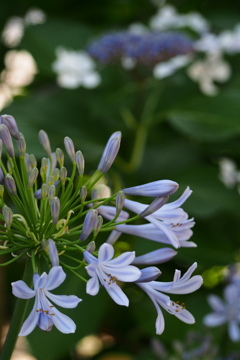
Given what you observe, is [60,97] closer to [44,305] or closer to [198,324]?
[198,324]

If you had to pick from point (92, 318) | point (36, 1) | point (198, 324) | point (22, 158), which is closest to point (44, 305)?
point (22, 158)

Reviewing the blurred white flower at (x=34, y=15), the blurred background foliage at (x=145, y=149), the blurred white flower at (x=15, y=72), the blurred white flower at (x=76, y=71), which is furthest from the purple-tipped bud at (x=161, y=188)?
the blurred white flower at (x=34, y=15)

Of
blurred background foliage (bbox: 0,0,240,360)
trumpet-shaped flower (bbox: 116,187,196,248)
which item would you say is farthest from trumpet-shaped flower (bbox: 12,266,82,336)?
blurred background foliage (bbox: 0,0,240,360)

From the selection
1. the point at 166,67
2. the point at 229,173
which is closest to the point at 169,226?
the point at 166,67

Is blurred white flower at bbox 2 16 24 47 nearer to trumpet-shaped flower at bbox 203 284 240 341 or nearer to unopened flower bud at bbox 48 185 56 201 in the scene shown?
trumpet-shaped flower at bbox 203 284 240 341

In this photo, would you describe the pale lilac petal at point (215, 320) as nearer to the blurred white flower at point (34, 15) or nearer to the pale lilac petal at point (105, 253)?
the pale lilac petal at point (105, 253)
